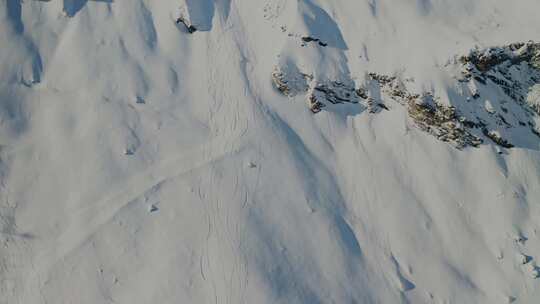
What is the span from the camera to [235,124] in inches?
576

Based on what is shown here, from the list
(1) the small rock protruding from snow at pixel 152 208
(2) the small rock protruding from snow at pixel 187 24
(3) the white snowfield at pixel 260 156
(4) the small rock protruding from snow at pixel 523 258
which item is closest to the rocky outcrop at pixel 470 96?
(3) the white snowfield at pixel 260 156

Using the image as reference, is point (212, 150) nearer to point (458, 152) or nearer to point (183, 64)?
point (183, 64)

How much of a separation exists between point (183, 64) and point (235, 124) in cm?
344

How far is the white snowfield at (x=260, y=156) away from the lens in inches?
508

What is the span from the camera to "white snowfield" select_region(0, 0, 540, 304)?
508 inches

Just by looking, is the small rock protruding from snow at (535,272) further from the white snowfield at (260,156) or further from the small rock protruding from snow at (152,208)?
the small rock protruding from snow at (152,208)

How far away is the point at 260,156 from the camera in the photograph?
47.0ft

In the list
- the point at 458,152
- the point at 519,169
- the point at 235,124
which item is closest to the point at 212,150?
the point at 235,124

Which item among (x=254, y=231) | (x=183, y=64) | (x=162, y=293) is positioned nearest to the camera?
(x=162, y=293)

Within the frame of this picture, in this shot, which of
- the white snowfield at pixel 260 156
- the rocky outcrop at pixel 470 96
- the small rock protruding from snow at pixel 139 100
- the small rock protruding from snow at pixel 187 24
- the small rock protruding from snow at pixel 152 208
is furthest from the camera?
the small rock protruding from snow at pixel 187 24

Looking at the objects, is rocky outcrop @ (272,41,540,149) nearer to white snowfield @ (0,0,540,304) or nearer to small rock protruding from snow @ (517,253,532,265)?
white snowfield @ (0,0,540,304)

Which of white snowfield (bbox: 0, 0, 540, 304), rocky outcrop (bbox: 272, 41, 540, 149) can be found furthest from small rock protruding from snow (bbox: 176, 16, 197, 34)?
rocky outcrop (bbox: 272, 41, 540, 149)

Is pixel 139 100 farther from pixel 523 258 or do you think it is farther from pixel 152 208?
pixel 523 258

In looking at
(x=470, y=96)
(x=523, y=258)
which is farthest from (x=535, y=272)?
(x=470, y=96)
